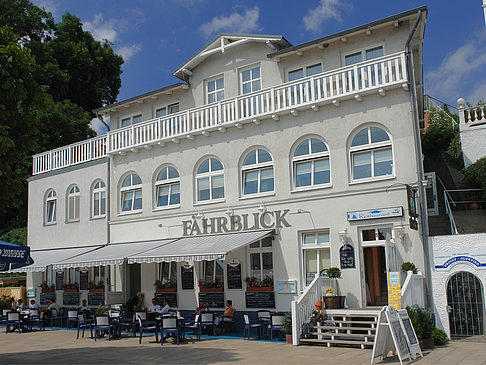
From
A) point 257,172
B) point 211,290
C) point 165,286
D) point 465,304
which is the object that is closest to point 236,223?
point 257,172

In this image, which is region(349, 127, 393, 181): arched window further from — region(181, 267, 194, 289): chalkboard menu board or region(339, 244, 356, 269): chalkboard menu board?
region(181, 267, 194, 289): chalkboard menu board

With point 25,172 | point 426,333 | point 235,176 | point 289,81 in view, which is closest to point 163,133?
point 235,176

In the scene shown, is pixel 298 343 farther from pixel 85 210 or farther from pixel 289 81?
pixel 85 210

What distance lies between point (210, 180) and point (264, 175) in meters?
2.35

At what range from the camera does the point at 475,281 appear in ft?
44.0

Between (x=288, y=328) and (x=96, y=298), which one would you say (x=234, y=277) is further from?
(x=96, y=298)

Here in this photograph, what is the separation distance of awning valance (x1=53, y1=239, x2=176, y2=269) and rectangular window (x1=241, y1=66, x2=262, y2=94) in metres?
6.50

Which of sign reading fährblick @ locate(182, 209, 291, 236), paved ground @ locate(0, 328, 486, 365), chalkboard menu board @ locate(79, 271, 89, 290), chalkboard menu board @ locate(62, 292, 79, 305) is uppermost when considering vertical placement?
sign reading fährblick @ locate(182, 209, 291, 236)

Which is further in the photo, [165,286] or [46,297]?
[46,297]

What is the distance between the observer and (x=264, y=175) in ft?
57.3

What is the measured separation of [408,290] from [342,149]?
195 inches

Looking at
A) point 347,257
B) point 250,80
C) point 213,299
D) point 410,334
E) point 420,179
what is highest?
point 250,80

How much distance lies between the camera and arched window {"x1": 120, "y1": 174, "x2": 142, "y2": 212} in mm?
20938

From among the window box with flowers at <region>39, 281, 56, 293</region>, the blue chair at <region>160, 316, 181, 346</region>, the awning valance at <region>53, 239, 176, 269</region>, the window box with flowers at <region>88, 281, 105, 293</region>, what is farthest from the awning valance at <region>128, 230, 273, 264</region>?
the window box with flowers at <region>39, 281, 56, 293</region>
